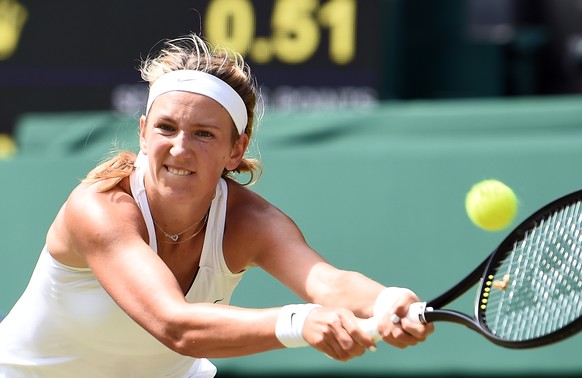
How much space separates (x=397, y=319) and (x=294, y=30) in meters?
3.16

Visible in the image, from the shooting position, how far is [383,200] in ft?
15.1

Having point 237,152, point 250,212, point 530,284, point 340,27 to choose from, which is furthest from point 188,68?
point 340,27

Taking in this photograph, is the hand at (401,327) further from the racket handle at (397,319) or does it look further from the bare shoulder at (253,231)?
the bare shoulder at (253,231)

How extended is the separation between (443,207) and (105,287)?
2024 mm

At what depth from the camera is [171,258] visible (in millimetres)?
3002

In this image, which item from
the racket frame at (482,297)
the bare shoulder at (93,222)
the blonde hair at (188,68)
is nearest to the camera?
the racket frame at (482,297)

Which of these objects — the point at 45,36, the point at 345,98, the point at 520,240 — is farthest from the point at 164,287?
the point at 45,36

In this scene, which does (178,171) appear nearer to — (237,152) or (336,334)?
(237,152)

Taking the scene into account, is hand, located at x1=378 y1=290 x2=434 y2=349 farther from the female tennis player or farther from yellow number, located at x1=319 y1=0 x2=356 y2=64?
yellow number, located at x1=319 y1=0 x2=356 y2=64

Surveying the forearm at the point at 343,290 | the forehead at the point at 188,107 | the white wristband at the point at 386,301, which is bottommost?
the forearm at the point at 343,290

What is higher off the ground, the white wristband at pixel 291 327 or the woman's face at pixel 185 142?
the woman's face at pixel 185 142

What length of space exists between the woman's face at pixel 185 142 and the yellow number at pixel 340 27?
274 cm

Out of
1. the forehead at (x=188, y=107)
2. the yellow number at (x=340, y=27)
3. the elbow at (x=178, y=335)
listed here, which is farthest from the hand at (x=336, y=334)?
the yellow number at (x=340, y=27)

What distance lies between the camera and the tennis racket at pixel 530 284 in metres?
2.60
